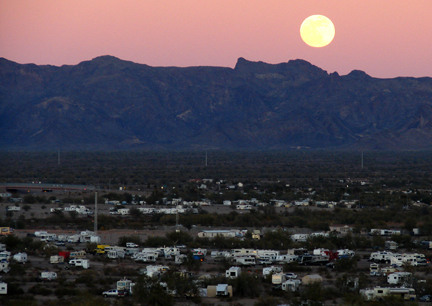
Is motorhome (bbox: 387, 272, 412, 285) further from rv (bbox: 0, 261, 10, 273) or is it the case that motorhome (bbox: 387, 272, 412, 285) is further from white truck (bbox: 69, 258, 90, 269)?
rv (bbox: 0, 261, 10, 273)

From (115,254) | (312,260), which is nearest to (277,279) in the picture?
(312,260)

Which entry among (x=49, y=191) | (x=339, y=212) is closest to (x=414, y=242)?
(x=339, y=212)

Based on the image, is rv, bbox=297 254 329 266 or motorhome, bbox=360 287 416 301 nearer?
motorhome, bbox=360 287 416 301

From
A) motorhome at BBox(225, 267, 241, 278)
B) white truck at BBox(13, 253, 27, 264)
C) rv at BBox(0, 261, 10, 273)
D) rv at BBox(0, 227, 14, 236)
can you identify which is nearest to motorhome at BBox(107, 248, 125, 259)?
white truck at BBox(13, 253, 27, 264)

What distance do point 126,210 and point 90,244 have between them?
60.4 ft

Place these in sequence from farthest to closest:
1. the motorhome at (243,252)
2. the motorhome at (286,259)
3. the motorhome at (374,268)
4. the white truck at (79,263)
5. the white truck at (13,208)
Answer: the white truck at (13,208)
the motorhome at (243,252)
the motorhome at (286,259)
the white truck at (79,263)
the motorhome at (374,268)

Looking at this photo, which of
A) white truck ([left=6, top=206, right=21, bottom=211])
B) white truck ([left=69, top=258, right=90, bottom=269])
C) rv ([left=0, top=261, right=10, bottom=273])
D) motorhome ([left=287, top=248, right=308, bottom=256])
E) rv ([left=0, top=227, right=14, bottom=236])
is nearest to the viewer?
rv ([left=0, top=261, right=10, bottom=273])

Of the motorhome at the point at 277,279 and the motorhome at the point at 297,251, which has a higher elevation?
the motorhome at the point at 277,279

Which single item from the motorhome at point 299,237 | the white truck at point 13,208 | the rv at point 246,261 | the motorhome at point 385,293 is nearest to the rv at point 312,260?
the rv at point 246,261

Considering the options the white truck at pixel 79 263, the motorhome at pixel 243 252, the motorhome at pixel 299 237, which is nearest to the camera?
the white truck at pixel 79 263

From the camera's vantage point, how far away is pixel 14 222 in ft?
160

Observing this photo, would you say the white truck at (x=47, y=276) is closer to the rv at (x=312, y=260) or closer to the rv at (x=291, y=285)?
the rv at (x=291, y=285)

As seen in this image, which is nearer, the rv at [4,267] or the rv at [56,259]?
the rv at [4,267]

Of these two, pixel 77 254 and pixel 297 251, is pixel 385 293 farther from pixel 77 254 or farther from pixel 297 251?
pixel 77 254
